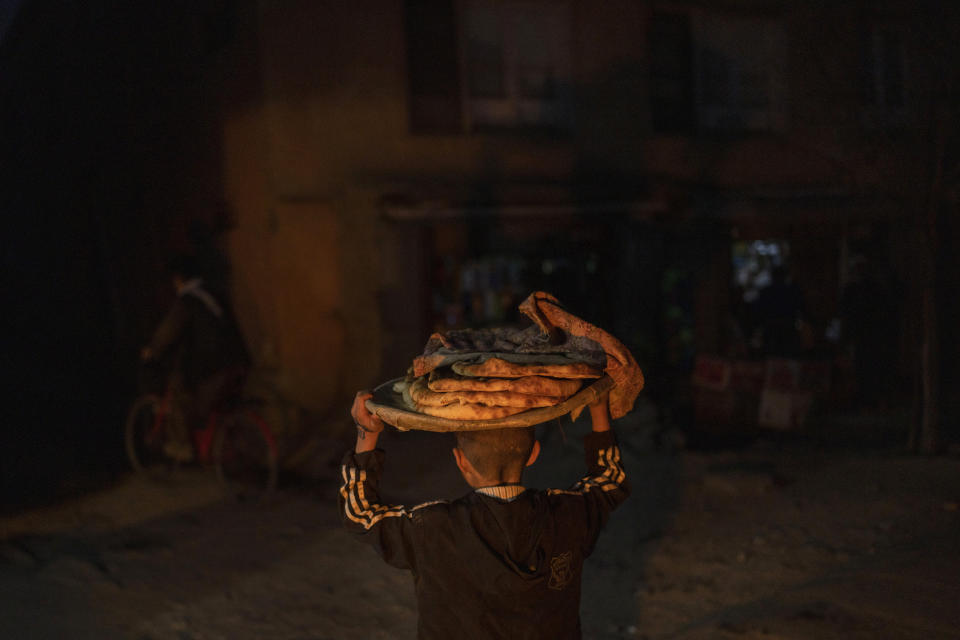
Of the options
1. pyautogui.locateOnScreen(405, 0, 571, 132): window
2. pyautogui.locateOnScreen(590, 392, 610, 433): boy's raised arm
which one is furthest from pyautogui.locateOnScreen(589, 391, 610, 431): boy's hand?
pyautogui.locateOnScreen(405, 0, 571, 132): window

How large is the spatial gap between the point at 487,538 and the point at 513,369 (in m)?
0.50

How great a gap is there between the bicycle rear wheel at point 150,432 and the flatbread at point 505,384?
215 inches

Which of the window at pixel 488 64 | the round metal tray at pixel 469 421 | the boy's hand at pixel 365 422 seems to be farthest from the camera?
the window at pixel 488 64

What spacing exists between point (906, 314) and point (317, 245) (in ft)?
29.6

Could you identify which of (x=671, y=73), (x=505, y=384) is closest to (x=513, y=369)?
(x=505, y=384)

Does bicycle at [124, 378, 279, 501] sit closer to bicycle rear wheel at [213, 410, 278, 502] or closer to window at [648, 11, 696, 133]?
bicycle rear wheel at [213, 410, 278, 502]

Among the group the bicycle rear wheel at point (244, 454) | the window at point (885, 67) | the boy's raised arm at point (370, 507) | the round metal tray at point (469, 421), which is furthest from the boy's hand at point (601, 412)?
the window at point (885, 67)

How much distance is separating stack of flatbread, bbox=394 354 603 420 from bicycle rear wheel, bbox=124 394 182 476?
5454 mm

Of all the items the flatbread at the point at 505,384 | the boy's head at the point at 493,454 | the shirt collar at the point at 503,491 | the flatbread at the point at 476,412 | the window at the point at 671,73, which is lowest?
the shirt collar at the point at 503,491

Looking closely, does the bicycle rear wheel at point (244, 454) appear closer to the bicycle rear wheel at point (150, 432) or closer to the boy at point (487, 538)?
the bicycle rear wheel at point (150, 432)

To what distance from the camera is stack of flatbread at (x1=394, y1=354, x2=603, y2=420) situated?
2.04 meters

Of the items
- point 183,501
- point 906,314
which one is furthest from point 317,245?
→ point 906,314

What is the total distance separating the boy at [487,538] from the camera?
209 cm

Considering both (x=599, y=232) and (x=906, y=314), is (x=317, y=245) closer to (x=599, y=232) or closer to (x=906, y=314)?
(x=599, y=232)
